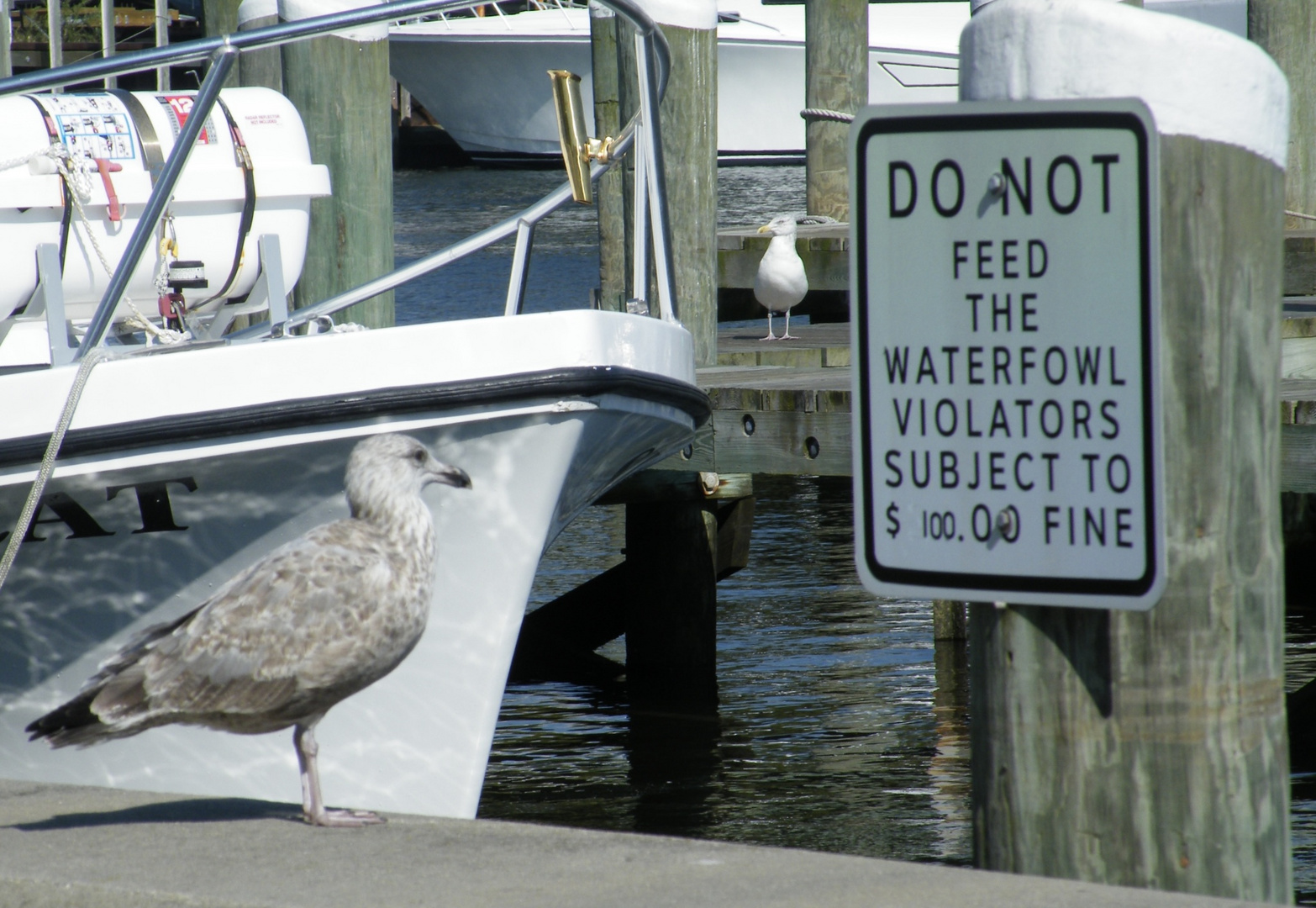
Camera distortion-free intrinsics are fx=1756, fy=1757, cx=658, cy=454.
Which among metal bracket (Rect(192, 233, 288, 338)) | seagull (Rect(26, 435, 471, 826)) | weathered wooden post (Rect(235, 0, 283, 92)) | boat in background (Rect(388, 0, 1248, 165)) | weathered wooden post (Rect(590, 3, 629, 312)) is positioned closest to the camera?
seagull (Rect(26, 435, 471, 826))

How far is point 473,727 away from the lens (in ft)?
16.0

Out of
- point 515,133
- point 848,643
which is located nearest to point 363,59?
point 848,643

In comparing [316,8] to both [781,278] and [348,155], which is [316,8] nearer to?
[348,155]

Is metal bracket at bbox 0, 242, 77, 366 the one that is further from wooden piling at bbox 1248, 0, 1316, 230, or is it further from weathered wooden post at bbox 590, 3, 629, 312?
wooden piling at bbox 1248, 0, 1316, 230

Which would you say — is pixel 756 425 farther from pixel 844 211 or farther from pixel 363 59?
pixel 844 211

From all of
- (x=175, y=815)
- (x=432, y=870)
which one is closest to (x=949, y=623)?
(x=175, y=815)

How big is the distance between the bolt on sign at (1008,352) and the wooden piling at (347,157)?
195 inches

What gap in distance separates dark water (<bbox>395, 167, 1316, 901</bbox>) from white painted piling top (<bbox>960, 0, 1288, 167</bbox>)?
13.2 ft

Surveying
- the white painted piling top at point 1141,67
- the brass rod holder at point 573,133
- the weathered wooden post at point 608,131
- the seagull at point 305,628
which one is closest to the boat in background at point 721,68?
the weathered wooden post at point 608,131

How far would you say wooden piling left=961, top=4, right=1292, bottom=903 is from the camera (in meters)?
2.00

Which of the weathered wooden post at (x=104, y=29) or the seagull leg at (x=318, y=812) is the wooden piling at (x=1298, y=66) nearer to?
the weathered wooden post at (x=104, y=29)

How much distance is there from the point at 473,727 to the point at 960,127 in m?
3.20

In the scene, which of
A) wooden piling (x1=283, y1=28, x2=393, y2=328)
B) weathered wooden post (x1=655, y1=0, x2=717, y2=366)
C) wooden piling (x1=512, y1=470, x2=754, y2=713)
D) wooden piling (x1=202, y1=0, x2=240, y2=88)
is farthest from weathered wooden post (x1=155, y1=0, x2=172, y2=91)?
wooden piling (x1=512, y1=470, x2=754, y2=713)

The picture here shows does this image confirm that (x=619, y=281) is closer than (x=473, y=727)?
No
